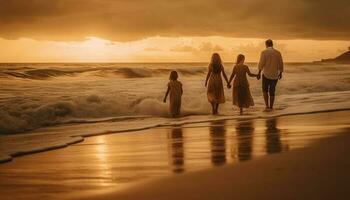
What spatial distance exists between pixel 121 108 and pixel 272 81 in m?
4.81

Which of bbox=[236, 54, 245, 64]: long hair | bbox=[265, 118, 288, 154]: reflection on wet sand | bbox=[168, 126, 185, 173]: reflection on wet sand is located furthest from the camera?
bbox=[236, 54, 245, 64]: long hair

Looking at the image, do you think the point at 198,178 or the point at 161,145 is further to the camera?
the point at 161,145

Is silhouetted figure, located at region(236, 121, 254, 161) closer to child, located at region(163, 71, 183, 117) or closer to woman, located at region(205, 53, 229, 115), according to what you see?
child, located at region(163, 71, 183, 117)

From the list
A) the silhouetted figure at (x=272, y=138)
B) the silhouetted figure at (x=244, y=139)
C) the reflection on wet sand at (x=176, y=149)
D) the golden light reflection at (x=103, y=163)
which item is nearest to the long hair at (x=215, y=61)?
the silhouetted figure at (x=244, y=139)

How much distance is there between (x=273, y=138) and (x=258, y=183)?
4.16m

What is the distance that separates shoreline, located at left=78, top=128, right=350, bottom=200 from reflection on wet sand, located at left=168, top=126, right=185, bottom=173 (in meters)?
0.56

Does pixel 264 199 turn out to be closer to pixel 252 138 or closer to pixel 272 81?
pixel 252 138

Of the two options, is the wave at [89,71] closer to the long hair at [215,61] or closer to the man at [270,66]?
the long hair at [215,61]

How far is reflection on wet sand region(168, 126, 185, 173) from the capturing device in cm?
706

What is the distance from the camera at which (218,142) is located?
953 cm

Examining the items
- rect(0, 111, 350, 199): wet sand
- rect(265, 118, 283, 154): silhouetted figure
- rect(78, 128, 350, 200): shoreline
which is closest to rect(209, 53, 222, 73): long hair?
rect(265, 118, 283, 154): silhouetted figure

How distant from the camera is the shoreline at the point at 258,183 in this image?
17.0 feet

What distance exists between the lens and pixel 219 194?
5258 millimetres

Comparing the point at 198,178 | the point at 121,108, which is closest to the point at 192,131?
the point at 198,178
